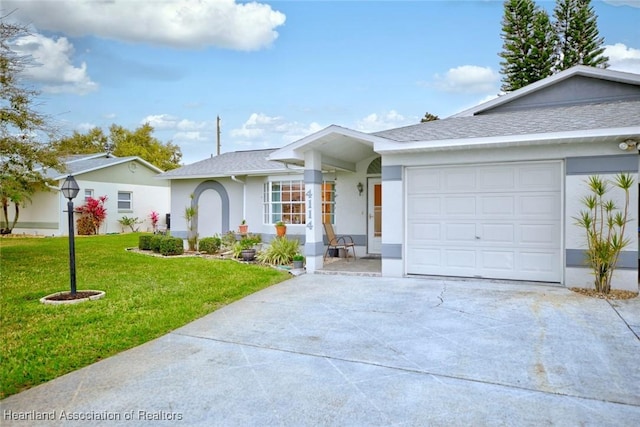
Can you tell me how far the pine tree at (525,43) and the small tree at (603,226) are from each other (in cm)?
1898

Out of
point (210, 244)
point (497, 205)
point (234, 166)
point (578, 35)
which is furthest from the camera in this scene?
Result: point (578, 35)

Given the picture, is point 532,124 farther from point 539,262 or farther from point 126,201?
point 126,201

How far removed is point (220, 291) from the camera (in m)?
7.77

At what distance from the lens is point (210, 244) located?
13531mm

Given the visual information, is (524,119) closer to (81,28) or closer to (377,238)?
(377,238)

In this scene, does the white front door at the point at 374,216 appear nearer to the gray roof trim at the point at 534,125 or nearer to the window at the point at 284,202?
the window at the point at 284,202

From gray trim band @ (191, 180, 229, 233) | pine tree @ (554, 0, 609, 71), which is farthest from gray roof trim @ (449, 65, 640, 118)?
pine tree @ (554, 0, 609, 71)

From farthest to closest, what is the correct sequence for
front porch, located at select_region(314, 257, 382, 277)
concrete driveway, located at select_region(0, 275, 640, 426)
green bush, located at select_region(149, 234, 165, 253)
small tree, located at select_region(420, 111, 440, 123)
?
small tree, located at select_region(420, 111, 440, 123)
green bush, located at select_region(149, 234, 165, 253)
front porch, located at select_region(314, 257, 382, 277)
concrete driveway, located at select_region(0, 275, 640, 426)

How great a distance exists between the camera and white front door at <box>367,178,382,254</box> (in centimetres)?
1188

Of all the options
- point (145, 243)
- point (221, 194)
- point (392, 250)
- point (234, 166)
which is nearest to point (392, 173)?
point (392, 250)

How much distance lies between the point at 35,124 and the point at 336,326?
409 inches

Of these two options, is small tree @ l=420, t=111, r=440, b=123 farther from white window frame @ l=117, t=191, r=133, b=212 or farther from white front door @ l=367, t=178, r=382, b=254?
white window frame @ l=117, t=191, r=133, b=212

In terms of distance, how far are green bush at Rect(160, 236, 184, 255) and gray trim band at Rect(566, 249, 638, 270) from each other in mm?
11031

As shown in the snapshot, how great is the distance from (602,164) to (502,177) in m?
1.67
